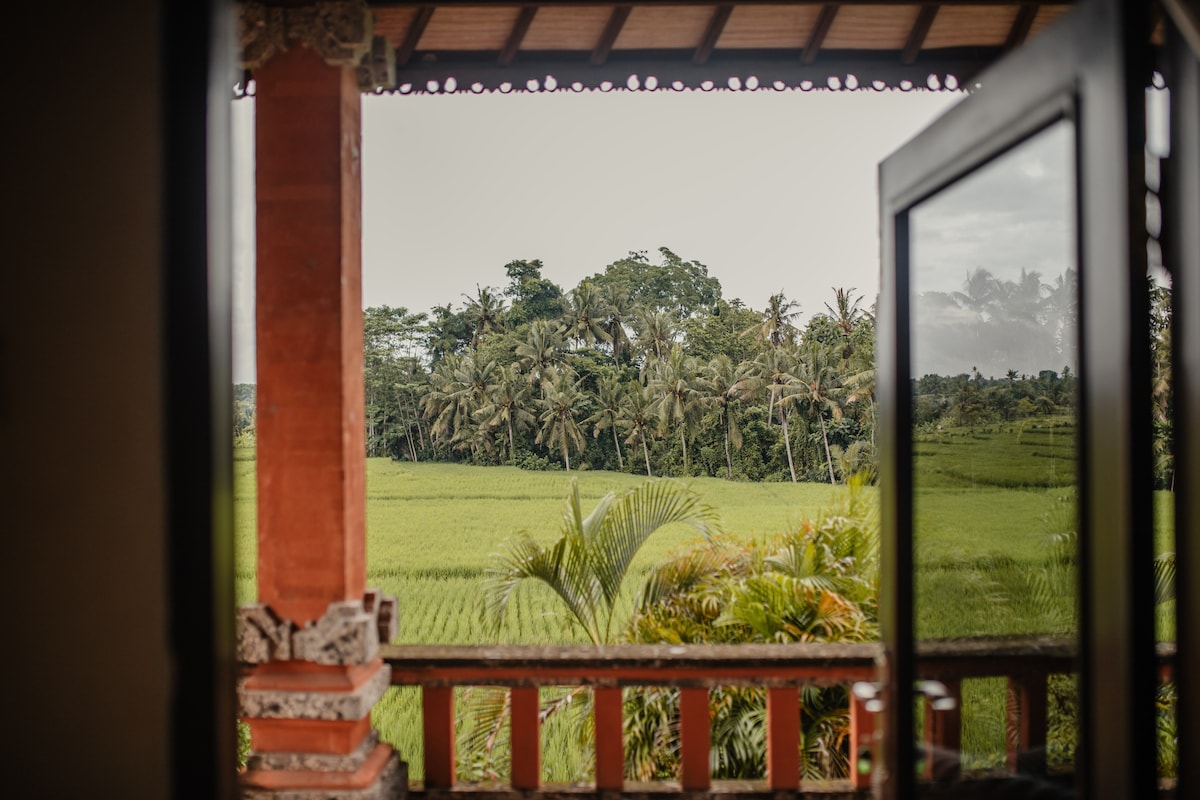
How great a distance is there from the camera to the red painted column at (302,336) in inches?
84.2

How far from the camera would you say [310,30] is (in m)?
2.11

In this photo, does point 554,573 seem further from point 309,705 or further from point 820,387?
point 820,387

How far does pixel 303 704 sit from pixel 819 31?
245 cm

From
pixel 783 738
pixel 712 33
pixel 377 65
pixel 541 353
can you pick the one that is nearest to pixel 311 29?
pixel 377 65

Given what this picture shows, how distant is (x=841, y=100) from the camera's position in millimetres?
19734

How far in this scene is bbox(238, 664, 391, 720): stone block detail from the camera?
6.76 feet

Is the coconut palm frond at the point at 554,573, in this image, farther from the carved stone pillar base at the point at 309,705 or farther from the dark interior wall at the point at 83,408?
the dark interior wall at the point at 83,408

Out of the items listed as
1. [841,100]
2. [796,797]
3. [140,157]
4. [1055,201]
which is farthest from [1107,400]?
[841,100]

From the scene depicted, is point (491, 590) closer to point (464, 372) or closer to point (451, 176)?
point (464, 372)

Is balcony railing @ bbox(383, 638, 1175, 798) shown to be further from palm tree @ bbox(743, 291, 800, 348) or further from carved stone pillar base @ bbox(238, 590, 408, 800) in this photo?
palm tree @ bbox(743, 291, 800, 348)

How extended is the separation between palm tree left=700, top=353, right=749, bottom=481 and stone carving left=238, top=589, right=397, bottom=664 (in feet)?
52.2

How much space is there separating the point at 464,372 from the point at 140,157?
17.7 meters

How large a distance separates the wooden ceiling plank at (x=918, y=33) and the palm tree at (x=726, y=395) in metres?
15.5

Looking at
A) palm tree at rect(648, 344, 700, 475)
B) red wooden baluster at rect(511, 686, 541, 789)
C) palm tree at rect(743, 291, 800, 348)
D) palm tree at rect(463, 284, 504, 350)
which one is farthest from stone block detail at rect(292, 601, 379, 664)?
palm tree at rect(463, 284, 504, 350)
